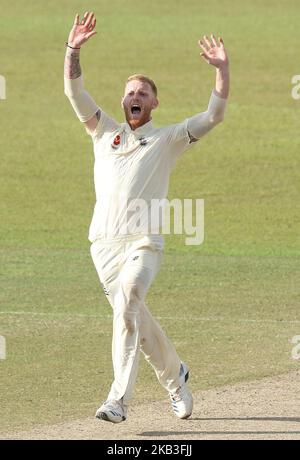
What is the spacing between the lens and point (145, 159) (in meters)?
11.2

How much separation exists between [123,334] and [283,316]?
15.9 feet

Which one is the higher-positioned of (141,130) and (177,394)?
(141,130)

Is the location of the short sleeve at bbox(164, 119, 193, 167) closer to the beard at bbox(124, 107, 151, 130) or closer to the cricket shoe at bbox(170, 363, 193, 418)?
the beard at bbox(124, 107, 151, 130)

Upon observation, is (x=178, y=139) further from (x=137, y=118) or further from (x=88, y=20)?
(x=88, y=20)

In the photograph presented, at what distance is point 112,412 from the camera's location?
419 inches

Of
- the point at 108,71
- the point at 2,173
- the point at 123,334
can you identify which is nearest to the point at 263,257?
the point at 2,173

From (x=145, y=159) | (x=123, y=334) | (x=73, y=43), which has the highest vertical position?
(x=73, y=43)

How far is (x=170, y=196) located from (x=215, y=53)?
40.7 feet

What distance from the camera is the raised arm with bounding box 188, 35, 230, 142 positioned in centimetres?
1107

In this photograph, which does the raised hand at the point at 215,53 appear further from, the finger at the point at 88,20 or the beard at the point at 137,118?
the finger at the point at 88,20

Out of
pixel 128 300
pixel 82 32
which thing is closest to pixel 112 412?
pixel 128 300

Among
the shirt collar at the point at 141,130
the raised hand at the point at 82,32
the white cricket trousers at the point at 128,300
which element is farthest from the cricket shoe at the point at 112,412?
the raised hand at the point at 82,32

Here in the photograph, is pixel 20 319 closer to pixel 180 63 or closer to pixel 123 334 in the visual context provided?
pixel 123 334

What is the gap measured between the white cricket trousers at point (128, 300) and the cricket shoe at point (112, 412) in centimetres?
6
